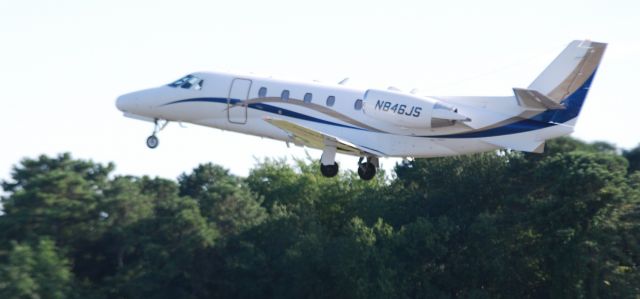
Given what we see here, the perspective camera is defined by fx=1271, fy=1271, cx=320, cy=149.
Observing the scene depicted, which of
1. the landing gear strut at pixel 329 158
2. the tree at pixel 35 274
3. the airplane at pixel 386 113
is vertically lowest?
the tree at pixel 35 274

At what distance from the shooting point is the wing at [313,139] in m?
33.6

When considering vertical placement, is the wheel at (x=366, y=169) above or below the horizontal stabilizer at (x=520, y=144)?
below

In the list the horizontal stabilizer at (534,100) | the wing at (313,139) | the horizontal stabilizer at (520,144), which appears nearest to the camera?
the horizontal stabilizer at (534,100)

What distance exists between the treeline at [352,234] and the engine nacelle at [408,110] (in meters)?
12.9

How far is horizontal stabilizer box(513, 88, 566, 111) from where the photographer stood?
31.9 meters

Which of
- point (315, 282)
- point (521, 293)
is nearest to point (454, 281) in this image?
point (521, 293)

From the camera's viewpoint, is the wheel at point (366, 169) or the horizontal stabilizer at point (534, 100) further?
the wheel at point (366, 169)

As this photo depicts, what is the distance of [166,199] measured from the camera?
61.9 meters

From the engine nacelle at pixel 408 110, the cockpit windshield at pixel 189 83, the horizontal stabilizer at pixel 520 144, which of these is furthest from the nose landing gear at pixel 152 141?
the horizontal stabilizer at pixel 520 144

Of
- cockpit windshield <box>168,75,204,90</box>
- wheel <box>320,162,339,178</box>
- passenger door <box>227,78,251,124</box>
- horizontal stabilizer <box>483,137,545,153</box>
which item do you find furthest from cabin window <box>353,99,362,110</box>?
cockpit windshield <box>168,75,204,90</box>

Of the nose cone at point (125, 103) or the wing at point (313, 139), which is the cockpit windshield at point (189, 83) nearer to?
the nose cone at point (125, 103)

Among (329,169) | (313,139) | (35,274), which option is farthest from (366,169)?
(35,274)

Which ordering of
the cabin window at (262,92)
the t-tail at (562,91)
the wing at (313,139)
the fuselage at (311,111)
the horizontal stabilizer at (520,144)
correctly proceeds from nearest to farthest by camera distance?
the t-tail at (562,91) → the horizontal stabilizer at (520,144) → the wing at (313,139) → the fuselage at (311,111) → the cabin window at (262,92)

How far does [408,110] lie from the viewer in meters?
33.7
